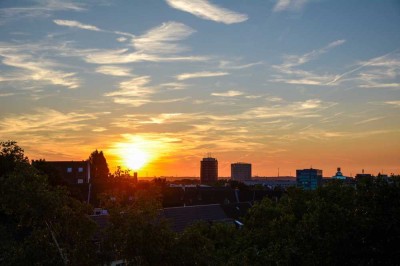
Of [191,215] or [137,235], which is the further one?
[191,215]

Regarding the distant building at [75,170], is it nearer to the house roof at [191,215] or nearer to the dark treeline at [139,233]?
the house roof at [191,215]

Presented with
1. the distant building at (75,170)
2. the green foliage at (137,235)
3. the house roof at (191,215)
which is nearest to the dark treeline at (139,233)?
the green foliage at (137,235)

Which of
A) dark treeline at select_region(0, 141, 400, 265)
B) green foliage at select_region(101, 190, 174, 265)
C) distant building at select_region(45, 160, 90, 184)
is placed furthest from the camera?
distant building at select_region(45, 160, 90, 184)

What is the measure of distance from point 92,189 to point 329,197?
70037 mm

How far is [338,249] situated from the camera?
2814 centimetres

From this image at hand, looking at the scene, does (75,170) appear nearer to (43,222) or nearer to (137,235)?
(43,222)

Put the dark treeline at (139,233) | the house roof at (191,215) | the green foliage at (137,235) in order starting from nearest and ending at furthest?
the green foliage at (137,235)
the dark treeline at (139,233)
the house roof at (191,215)

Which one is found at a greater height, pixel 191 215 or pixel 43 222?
pixel 43 222

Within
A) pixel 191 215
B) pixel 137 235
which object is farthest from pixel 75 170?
pixel 137 235

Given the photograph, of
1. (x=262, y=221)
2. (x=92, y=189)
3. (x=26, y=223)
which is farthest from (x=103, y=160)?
(x=26, y=223)

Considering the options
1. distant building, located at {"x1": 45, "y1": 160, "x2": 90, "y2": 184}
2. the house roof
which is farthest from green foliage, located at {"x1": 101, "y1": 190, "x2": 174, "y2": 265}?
distant building, located at {"x1": 45, "y1": 160, "x2": 90, "y2": 184}

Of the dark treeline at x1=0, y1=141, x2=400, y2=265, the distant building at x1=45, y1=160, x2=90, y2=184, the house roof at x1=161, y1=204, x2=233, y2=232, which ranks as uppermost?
Result: the distant building at x1=45, y1=160, x2=90, y2=184

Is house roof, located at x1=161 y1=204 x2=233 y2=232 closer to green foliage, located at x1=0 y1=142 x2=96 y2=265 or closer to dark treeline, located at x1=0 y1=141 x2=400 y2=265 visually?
dark treeline, located at x1=0 y1=141 x2=400 y2=265

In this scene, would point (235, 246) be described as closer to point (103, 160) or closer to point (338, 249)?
point (338, 249)
